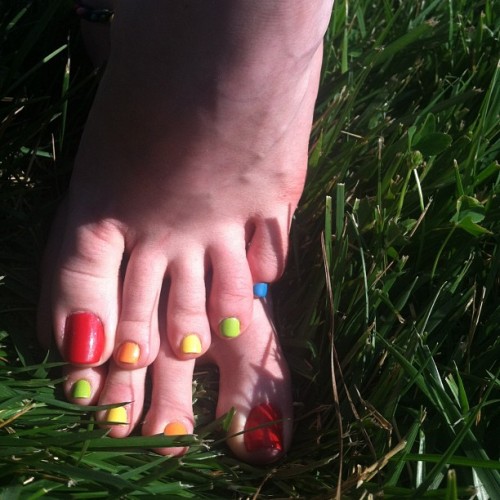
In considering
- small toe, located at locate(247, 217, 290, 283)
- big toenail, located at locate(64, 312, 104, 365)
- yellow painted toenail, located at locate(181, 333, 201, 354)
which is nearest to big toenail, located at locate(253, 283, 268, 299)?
small toe, located at locate(247, 217, 290, 283)

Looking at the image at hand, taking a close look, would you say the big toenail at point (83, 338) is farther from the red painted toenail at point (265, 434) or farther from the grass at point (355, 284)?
the red painted toenail at point (265, 434)

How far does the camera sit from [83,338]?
1105 millimetres

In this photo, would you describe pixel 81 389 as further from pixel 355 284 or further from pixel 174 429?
pixel 355 284

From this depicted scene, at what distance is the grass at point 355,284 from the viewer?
36.7 inches

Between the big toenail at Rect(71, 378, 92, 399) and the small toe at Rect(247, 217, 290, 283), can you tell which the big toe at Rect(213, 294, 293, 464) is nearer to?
the small toe at Rect(247, 217, 290, 283)

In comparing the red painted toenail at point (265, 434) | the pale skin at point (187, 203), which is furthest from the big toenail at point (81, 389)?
the red painted toenail at point (265, 434)

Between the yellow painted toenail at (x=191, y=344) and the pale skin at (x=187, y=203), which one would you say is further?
the yellow painted toenail at (x=191, y=344)

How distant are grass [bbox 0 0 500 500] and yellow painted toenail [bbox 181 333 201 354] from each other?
7 cm

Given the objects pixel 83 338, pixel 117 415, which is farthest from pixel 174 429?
pixel 83 338

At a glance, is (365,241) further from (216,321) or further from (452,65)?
(452,65)

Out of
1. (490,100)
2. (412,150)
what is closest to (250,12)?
(412,150)

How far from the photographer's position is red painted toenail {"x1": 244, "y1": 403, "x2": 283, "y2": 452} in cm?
105

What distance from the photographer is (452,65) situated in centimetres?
145

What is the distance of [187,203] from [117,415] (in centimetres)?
32
